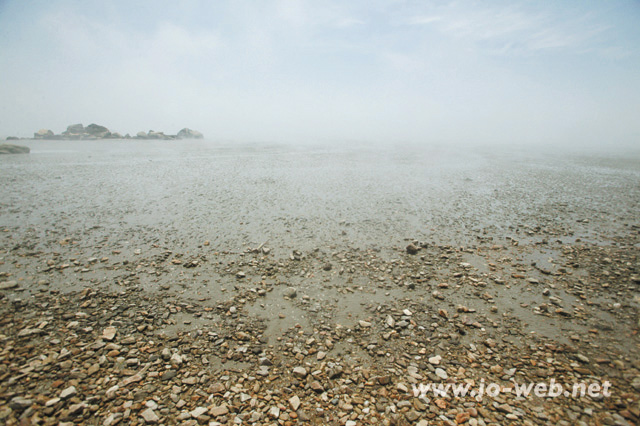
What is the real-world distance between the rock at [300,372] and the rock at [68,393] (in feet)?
9.79

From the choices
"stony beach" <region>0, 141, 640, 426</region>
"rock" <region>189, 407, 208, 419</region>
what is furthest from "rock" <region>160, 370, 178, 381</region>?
"rock" <region>189, 407, 208, 419</region>

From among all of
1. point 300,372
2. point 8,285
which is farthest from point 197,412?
point 8,285

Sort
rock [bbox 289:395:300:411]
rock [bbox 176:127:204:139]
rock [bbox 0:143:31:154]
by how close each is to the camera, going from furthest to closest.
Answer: rock [bbox 176:127:204:139]
rock [bbox 0:143:31:154]
rock [bbox 289:395:300:411]

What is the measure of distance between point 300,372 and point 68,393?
3130 mm

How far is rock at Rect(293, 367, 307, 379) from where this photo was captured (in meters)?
4.02

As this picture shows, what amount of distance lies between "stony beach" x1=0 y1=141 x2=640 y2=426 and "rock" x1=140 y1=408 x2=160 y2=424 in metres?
0.01

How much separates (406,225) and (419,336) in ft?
19.6

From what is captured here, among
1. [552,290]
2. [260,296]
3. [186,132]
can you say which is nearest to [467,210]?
[552,290]

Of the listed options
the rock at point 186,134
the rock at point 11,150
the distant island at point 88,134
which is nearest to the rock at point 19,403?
the rock at point 11,150

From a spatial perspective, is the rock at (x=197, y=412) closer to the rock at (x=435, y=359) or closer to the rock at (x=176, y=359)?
the rock at (x=176, y=359)

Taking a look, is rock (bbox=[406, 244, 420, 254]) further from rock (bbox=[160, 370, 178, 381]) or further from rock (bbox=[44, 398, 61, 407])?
rock (bbox=[44, 398, 61, 407])

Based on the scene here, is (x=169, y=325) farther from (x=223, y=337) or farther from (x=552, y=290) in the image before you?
(x=552, y=290)

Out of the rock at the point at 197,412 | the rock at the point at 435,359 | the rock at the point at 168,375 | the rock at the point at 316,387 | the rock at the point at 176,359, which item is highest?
the rock at the point at 176,359

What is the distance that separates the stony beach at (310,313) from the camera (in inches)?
138
